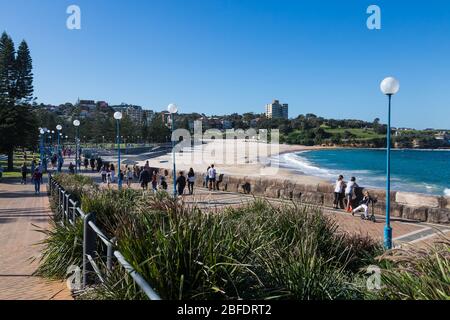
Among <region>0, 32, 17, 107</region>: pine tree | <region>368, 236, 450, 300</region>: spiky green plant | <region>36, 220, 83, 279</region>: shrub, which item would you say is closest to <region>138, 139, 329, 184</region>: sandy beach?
<region>36, 220, 83, 279</region>: shrub

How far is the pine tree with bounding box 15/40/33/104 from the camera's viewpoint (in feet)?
134

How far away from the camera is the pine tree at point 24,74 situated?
40947mm

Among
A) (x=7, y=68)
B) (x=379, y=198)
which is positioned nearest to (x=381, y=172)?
(x=379, y=198)

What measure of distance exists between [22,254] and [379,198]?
10773mm

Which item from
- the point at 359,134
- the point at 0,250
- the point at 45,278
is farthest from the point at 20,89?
the point at 359,134

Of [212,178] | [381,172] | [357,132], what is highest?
[357,132]

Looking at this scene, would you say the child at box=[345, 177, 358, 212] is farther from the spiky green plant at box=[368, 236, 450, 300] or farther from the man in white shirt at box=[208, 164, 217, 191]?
the spiky green plant at box=[368, 236, 450, 300]

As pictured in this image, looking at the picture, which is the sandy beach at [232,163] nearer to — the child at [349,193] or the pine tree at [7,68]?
the child at [349,193]

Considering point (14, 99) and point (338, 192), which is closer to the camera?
point (338, 192)

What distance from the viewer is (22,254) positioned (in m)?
7.12

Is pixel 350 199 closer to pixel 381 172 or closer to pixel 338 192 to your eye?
pixel 338 192

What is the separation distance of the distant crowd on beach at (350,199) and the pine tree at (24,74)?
1423 inches

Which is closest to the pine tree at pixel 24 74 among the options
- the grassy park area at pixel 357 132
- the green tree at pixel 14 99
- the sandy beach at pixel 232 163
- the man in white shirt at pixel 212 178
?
the green tree at pixel 14 99

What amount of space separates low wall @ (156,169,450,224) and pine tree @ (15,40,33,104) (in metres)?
31.8
